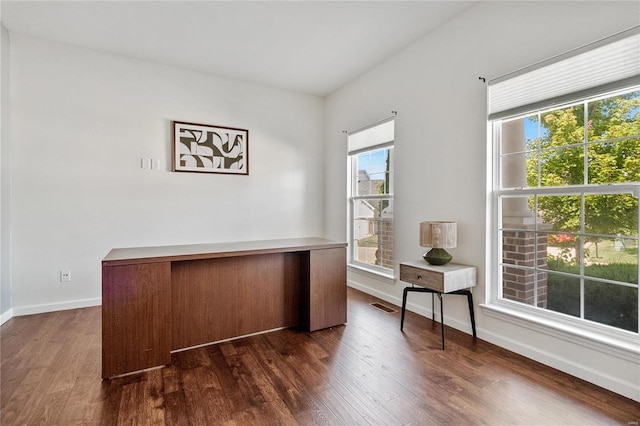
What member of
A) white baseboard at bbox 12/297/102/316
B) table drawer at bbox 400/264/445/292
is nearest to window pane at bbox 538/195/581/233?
table drawer at bbox 400/264/445/292

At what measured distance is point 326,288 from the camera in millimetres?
2910

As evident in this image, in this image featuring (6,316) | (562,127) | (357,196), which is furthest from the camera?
(357,196)

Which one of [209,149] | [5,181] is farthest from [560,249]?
[5,181]

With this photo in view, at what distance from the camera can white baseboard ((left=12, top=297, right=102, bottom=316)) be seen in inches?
128

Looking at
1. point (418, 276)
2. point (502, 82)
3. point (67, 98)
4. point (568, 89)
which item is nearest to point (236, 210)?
point (67, 98)

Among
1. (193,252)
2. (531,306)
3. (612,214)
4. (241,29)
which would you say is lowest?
(531,306)

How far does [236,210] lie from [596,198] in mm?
3754

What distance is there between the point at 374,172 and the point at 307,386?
277cm

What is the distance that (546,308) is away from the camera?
2348 mm

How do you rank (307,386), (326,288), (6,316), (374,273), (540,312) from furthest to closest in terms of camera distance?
(374,273), (6,316), (326,288), (540,312), (307,386)

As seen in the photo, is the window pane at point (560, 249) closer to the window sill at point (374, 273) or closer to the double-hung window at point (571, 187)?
the double-hung window at point (571, 187)

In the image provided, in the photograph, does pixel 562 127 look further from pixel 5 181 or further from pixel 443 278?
pixel 5 181

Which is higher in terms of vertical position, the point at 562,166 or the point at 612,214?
the point at 562,166

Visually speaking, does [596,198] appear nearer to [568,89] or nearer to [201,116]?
[568,89]
